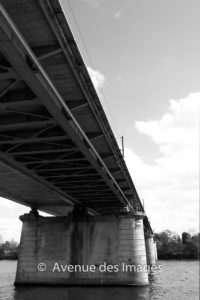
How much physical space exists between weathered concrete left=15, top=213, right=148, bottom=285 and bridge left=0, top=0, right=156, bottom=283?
267 centimetres

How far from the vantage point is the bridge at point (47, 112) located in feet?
32.9

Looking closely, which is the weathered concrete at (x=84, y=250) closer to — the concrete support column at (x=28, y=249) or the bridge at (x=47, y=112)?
the concrete support column at (x=28, y=249)

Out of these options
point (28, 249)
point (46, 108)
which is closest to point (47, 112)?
point (46, 108)

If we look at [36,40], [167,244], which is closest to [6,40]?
[36,40]

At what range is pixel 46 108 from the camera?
1328 cm

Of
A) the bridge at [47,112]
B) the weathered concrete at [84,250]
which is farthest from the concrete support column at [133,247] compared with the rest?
the bridge at [47,112]

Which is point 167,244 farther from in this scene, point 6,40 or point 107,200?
point 6,40

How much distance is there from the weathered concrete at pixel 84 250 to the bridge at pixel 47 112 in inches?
105

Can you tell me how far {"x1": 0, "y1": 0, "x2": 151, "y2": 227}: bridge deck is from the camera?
9.98 meters

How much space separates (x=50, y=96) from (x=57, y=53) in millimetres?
1654

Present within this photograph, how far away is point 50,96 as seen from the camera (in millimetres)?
12281

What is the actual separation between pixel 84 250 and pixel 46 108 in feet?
76.3

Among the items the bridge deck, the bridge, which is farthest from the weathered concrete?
the bridge deck

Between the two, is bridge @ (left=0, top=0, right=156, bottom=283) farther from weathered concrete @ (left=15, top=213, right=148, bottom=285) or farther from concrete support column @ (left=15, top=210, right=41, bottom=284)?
weathered concrete @ (left=15, top=213, right=148, bottom=285)
